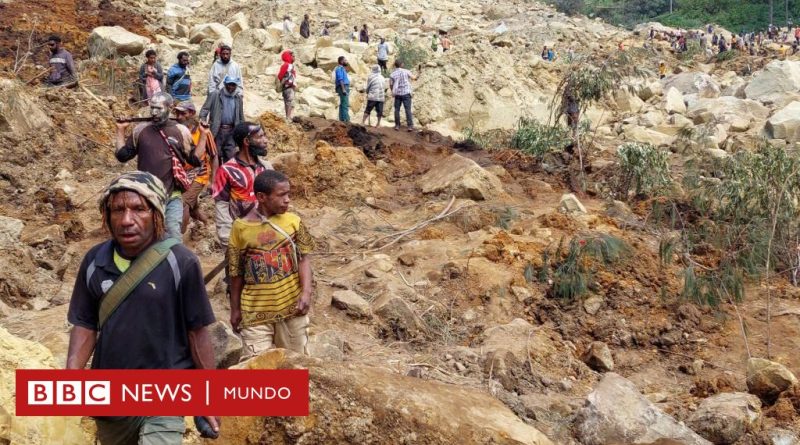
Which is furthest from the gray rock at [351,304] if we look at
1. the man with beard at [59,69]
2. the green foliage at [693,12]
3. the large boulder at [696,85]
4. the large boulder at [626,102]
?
the green foliage at [693,12]

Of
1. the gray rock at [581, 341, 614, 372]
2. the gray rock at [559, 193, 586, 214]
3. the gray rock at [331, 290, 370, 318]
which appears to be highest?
the gray rock at [559, 193, 586, 214]

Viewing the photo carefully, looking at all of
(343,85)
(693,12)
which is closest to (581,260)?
(343,85)

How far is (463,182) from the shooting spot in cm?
858

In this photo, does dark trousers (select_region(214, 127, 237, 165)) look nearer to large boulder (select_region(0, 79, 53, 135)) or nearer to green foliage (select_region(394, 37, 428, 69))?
large boulder (select_region(0, 79, 53, 135))

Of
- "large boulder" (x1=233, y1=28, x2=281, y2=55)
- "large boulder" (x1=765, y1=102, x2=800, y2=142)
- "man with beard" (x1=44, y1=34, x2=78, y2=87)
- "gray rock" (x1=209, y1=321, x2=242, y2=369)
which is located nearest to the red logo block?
"gray rock" (x1=209, y1=321, x2=242, y2=369)

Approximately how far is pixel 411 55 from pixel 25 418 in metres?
16.1

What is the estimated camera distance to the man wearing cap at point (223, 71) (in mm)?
7473

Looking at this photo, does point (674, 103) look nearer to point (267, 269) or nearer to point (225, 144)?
point (225, 144)

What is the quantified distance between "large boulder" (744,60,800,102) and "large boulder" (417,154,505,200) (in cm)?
1166

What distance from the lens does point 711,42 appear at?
2955 centimetres

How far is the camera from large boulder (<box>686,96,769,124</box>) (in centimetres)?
1586

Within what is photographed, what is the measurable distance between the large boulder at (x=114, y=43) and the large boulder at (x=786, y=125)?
469 inches

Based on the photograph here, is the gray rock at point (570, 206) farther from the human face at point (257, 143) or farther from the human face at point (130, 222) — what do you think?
the human face at point (130, 222)

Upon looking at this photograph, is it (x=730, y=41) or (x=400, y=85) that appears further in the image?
(x=730, y=41)
